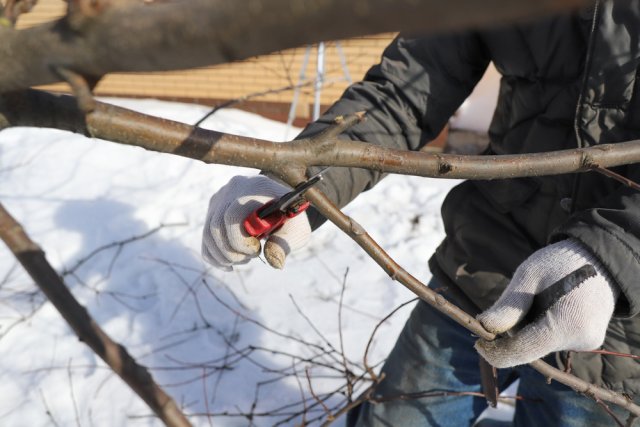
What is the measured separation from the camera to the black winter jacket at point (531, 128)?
114cm

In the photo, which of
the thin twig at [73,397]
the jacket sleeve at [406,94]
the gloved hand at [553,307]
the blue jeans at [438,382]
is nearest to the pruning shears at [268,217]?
the jacket sleeve at [406,94]

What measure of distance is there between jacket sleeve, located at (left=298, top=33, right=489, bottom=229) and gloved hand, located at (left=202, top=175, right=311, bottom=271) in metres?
0.14

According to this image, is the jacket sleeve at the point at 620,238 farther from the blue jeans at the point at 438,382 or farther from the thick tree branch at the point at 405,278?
the blue jeans at the point at 438,382

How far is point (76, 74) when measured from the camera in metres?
0.45

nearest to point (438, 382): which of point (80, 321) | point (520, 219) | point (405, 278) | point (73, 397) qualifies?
point (520, 219)

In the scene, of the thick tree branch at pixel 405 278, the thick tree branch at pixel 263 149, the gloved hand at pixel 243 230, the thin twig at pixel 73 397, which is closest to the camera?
the thick tree branch at pixel 263 149

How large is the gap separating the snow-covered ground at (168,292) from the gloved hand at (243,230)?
0.63 meters

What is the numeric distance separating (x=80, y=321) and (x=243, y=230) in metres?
0.66

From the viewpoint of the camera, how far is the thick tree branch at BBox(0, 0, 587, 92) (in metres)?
0.30

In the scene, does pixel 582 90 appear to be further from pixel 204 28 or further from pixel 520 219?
pixel 204 28

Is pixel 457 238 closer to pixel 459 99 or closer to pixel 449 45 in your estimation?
pixel 459 99

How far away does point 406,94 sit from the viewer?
4.97 ft

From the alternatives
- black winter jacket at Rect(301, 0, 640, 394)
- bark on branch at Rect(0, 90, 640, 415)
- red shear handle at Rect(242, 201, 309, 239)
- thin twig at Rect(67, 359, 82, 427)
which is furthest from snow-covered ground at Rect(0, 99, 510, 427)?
bark on branch at Rect(0, 90, 640, 415)

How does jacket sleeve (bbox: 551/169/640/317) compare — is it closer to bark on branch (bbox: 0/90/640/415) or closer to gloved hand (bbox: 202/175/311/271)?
bark on branch (bbox: 0/90/640/415)
